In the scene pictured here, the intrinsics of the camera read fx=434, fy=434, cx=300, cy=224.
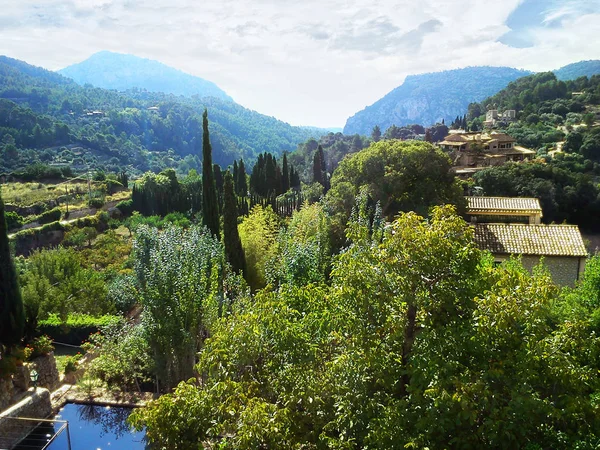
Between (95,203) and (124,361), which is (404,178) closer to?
(124,361)

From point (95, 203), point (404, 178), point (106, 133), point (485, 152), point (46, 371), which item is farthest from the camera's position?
point (106, 133)

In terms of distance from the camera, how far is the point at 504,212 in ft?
66.0

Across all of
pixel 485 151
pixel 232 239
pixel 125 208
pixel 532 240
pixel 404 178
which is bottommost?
pixel 125 208

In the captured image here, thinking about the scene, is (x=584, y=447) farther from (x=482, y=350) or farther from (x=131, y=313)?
(x=131, y=313)

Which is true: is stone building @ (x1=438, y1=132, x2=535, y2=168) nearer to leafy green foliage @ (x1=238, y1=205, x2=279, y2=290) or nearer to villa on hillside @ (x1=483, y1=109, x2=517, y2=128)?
villa on hillside @ (x1=483, y1=109, x2=517, y2=128)

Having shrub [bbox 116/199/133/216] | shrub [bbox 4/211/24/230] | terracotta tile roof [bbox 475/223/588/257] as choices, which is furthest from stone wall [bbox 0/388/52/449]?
shrub [bbox 116/199/133/216]

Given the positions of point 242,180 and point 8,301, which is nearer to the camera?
point 8,301

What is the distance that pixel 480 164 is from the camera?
144 feet

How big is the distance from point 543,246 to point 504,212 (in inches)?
201

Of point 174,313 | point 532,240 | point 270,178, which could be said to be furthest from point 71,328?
point 270,178

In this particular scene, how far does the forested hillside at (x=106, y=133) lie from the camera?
308 ft

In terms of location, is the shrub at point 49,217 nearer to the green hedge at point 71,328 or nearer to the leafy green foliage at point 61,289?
the leafy green foliage at point 61,289

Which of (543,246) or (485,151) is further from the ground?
(485,151)

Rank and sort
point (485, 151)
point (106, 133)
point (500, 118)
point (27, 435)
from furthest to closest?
point (106, 133) < point (500, 118) < point (485, 151) < point (27, 435)
